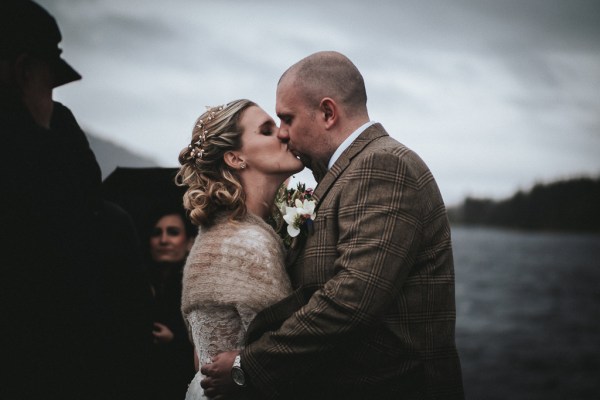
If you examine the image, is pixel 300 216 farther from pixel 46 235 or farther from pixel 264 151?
pixel 46 235

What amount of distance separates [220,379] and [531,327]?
329ft

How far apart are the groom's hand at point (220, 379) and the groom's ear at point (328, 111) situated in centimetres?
150

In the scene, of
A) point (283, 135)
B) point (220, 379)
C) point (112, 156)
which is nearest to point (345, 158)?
point (283, 135)

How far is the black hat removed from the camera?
2174 millimetres

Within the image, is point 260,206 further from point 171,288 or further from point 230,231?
point 171,288

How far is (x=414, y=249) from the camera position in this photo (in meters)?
2.99

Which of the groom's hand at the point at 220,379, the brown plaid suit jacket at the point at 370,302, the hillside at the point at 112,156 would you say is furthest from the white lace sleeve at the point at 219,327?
the hillside at the point at 112,156

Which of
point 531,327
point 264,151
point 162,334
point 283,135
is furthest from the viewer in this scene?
point 531,327

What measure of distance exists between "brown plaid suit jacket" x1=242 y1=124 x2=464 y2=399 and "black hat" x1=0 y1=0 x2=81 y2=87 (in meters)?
1.57

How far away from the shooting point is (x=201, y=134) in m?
3.97

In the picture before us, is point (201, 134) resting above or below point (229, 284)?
above

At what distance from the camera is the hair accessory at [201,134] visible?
3924mm

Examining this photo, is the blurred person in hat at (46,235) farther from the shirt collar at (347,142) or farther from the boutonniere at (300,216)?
the shirt collar at (347,142)

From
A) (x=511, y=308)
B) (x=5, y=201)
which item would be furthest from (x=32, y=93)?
(x=511, y=308)
